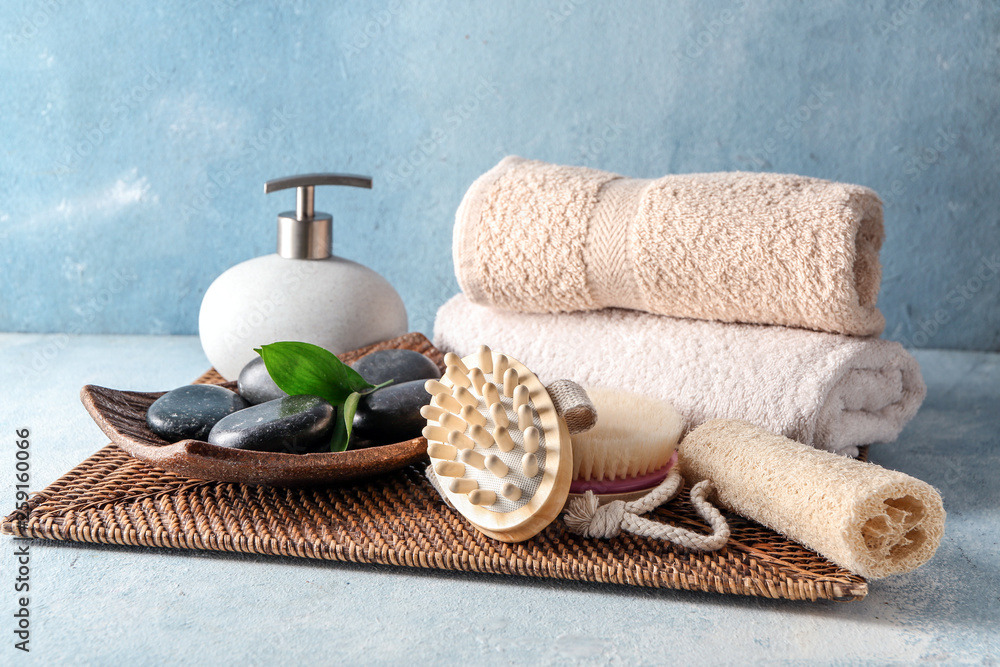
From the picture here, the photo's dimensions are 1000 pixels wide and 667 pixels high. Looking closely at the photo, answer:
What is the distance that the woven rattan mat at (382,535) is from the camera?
456 millimetres

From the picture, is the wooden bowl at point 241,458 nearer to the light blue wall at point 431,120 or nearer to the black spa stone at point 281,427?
the black spa stone at point 281,427

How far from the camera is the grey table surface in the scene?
0.41 metres

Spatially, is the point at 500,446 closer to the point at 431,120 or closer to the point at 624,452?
the point at 624,452

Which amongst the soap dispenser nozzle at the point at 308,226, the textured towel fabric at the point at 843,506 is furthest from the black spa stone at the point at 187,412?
the textured towel fabric at the point at 843,506

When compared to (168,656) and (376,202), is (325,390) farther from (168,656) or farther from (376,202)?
(376,202)

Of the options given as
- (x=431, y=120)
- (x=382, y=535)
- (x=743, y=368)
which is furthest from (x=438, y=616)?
(x=431, y=120)

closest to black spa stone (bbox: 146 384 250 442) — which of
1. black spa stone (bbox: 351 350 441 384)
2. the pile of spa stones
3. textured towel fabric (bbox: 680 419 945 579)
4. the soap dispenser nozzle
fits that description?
the pile of spa stones

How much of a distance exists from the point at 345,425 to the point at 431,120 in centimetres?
57

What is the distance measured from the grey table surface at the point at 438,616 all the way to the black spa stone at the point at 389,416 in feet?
0.34

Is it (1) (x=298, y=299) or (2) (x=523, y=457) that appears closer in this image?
(2) (x=523, y=457)

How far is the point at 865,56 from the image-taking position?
37.0 inches

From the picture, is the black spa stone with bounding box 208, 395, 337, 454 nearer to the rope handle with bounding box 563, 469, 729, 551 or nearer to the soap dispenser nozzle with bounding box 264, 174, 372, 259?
the rope handle with bounding box 563, 469, 729, 551

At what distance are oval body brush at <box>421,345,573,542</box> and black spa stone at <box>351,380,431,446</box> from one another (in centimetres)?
7

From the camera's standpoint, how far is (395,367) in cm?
64
